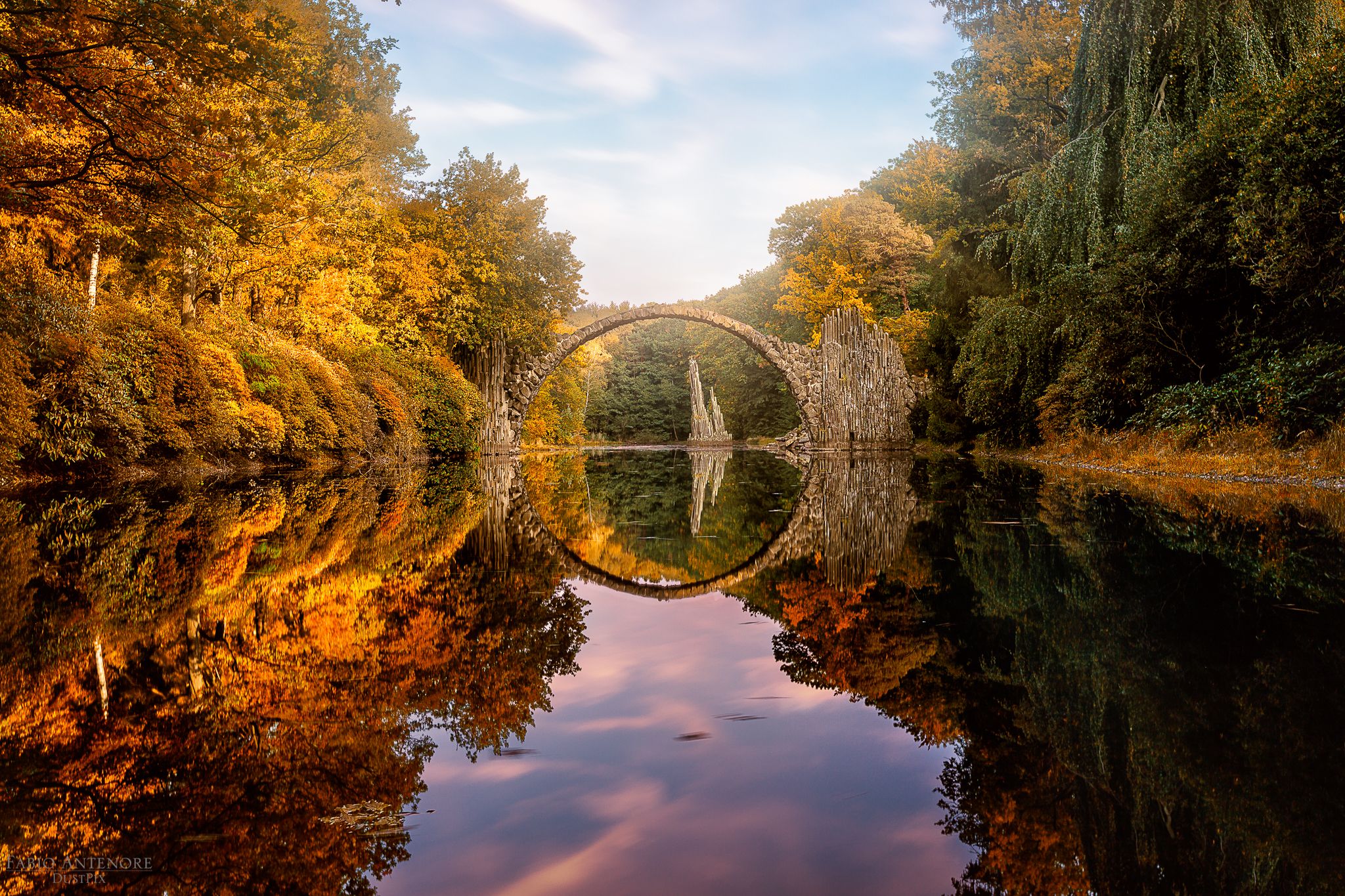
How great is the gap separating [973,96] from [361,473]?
21659 millimetres

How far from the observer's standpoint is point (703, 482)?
10.6 m

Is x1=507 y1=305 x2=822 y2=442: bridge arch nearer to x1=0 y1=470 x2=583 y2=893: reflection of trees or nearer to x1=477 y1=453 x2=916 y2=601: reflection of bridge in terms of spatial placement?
x1=477 y1=453 x2=916 y2=601: reflection of bridge

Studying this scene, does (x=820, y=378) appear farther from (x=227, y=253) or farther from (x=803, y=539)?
(x=803, y=539)

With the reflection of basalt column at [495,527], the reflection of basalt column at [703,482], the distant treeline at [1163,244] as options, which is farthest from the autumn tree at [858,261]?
the reflection of basalt column at [495,527]

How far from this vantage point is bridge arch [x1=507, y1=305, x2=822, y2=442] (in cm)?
2369

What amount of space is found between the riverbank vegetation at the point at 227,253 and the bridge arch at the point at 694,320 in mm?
1239

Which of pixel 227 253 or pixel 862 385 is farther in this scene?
pixel 862 385

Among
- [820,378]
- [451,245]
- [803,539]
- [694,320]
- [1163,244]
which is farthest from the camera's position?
[694,320]

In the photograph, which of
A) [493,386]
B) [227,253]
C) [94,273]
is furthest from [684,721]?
[493,386]

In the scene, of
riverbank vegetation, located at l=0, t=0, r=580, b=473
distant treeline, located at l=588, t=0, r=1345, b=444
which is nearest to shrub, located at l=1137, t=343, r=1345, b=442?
distant treeline, located at l=588, t=0, r=1345, b=444

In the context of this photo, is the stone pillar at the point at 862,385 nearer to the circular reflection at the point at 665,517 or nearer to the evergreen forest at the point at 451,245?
the evergreen forest at the point at 451,245

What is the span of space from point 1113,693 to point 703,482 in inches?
349

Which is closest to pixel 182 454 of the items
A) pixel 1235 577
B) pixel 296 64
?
pixel 296 64

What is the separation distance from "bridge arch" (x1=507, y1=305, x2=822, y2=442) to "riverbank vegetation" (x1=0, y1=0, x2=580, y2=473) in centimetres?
124
